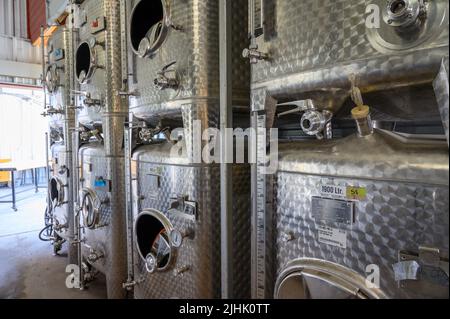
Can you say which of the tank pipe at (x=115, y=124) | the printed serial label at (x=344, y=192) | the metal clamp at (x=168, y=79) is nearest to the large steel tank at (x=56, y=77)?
the tank pipe at (x=115, y=124)

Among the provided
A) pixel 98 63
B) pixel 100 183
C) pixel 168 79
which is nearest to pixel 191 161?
pixel 168 79

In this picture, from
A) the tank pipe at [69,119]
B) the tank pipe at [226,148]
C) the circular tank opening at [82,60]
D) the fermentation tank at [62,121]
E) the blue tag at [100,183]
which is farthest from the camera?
the fermentation tank at [62,121]

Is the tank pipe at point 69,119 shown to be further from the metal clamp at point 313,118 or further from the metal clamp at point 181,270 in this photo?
the metal clamp at point 313,118

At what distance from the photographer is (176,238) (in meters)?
1.71

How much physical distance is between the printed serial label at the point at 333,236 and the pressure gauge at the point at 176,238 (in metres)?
0.85

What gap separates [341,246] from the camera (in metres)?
1.04

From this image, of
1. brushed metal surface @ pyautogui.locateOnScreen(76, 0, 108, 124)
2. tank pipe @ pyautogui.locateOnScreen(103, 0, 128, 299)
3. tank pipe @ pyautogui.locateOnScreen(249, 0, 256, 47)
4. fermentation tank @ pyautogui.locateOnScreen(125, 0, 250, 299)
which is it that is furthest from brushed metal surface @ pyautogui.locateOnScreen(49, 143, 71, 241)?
tank pipe @ pyautogui.locateOnScreen(249, 0, 256, 47)

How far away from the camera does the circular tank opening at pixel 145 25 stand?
1901 millimetres

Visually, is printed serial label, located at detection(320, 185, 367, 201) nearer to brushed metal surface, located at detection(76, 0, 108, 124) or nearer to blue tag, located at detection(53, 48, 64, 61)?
brushed metal surface, located at detection(76, 0, 108, 124)

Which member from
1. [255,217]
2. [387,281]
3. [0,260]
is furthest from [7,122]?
[387,281]

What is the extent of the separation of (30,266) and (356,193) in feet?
13.2

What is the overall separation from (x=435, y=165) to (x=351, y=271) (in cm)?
43

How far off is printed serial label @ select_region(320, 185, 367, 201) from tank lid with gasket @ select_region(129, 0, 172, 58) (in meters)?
1.25

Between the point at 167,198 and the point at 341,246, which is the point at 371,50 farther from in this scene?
the point at 167,198
